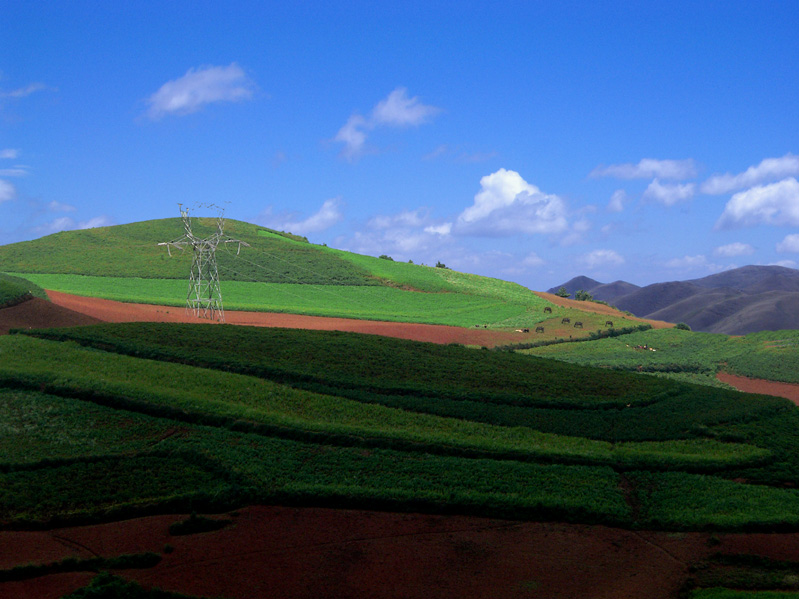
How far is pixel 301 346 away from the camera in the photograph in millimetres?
38000

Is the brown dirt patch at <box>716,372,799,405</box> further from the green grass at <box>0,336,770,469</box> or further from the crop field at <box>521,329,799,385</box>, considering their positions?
the green grass at <box>0,336,770,469</box>

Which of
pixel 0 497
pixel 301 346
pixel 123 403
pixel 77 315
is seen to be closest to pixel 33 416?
pixel 123 403

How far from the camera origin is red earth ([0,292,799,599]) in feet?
56.4

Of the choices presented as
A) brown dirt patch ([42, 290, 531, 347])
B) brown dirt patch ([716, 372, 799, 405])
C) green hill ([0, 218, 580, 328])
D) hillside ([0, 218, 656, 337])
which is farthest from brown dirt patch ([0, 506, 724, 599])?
green hill ([0, 218, 580, 328])

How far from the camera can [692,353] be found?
6025cm

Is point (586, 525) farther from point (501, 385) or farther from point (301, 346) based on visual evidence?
point (301, 346)

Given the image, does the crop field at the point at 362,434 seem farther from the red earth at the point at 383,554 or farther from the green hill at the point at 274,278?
the green hill at the point at 274,278

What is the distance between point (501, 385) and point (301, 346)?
11.4 meters

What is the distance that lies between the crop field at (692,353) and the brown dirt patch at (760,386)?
83cm

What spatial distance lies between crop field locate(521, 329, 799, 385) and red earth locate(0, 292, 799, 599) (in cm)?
3084

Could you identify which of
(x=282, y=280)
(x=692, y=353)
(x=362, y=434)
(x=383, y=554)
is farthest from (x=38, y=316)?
(x=692, y=353)

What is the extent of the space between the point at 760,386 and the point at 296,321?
3861cm

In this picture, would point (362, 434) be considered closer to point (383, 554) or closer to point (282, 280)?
point (383, 554)

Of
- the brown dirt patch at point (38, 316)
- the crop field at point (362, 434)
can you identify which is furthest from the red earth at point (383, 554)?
the brown dirt patch at point (38, 316)
